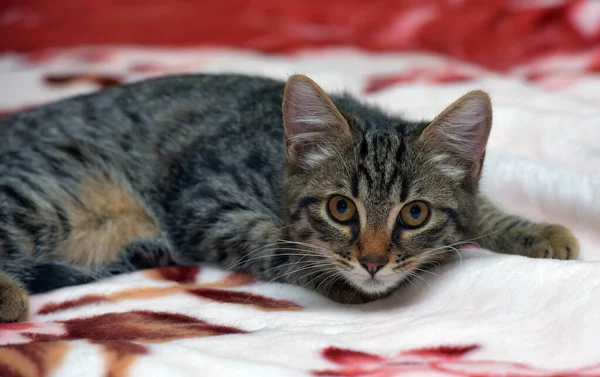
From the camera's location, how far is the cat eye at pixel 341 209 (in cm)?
156

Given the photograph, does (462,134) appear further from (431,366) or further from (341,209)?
(431,366)

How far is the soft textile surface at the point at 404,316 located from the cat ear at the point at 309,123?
1.05 feet

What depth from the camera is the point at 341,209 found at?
1.58 m

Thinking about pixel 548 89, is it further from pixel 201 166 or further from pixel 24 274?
pixel 24 274

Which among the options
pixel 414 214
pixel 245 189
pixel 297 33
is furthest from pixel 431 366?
pixel 297 33

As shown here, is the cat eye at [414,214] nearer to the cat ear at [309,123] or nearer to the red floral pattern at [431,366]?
the cat ear at [309,123]

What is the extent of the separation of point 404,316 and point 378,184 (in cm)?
27

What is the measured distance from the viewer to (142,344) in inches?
50.8

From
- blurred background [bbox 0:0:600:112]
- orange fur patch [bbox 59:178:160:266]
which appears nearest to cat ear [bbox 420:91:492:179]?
orange fur patch [bbox 59:178:160:266]

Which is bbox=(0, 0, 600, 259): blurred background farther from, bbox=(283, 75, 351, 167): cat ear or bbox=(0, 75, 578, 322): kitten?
bbox=(283, 75, 351, 167): cat ear

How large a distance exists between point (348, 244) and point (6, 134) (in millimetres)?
1120

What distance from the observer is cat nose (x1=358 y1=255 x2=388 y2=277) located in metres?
1.48

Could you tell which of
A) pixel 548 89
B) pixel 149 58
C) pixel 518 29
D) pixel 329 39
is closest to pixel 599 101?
pixel 548 89

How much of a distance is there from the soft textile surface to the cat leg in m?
0.06
